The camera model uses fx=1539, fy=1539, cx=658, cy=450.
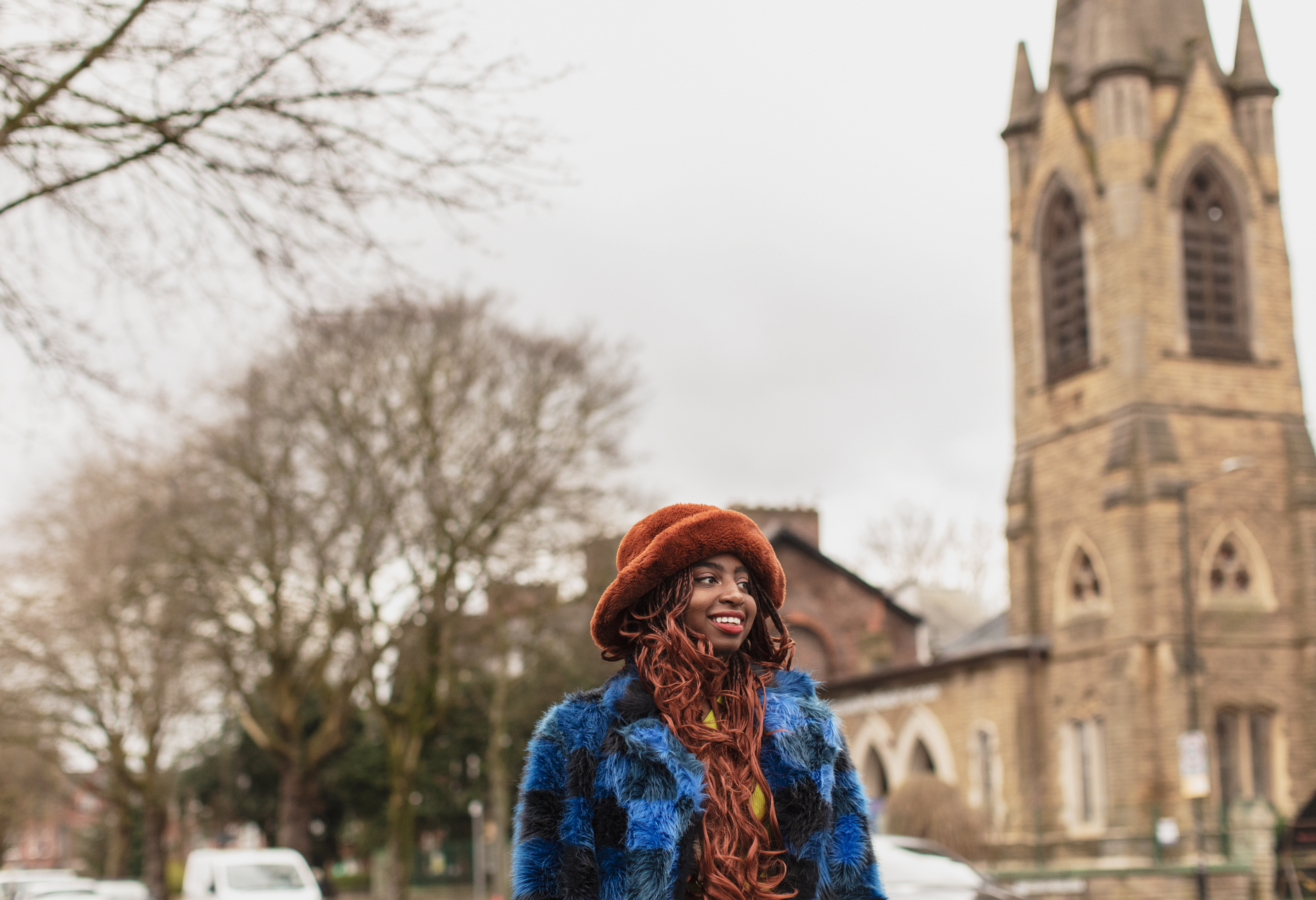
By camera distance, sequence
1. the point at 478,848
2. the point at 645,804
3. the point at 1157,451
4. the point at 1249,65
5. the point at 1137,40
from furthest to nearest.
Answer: the point at 478,848 → the point at 1249,65 → the point at 1137,40 → the point at 1157,451 → the point at 645,804

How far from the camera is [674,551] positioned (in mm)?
3088

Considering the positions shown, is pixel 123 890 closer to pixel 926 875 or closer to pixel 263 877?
pixel 263 877

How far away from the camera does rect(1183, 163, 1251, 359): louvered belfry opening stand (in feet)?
113

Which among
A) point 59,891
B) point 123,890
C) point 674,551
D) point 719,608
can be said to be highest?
point 674,551

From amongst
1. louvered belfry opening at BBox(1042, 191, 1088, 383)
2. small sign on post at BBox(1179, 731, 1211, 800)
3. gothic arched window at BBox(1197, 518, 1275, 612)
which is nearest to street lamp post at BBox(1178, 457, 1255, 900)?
gothic arched window at BBox(1197, 518, 1275, 612)

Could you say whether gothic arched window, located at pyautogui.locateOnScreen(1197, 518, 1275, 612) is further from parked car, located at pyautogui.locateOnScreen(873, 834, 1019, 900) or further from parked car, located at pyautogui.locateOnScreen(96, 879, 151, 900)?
parked car, located at pyautogui.locateOnScreen(96, 879, 151, 900)

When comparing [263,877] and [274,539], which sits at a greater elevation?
[274,539]

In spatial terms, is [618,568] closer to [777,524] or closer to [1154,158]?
[1154,158]

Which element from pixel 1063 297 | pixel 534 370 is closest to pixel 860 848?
pixel 534 370

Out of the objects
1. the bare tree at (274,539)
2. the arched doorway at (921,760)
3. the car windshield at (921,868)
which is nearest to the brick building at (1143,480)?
the arched doorway at (921,760)

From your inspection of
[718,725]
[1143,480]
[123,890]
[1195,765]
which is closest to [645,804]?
[718,725]

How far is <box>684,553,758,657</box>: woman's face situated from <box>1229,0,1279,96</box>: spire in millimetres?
36208

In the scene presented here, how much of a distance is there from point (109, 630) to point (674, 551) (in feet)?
115

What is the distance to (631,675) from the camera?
3127 mm
